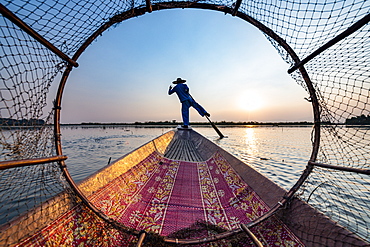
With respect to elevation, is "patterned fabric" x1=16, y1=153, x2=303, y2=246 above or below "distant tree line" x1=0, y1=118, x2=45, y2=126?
below

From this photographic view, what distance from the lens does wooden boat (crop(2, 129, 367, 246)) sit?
4.25 ft

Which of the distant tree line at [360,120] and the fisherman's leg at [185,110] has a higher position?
the fisherman's leg at [185,110]

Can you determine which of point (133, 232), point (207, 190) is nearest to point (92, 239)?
point (133, 232)

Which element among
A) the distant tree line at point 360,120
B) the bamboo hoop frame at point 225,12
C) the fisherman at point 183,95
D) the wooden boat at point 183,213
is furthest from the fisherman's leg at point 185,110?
the distant tree line at point 360,120

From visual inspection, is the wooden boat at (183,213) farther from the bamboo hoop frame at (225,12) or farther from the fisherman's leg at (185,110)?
the fisherman's leg at (185,110)

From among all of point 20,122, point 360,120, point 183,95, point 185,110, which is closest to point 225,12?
point 360,120

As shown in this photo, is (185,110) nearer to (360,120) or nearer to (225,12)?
(225,12)

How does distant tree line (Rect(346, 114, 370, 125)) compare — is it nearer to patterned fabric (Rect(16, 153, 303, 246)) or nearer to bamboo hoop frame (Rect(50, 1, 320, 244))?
bamboo hoop frame (Rect(50, 1, 320, 244))

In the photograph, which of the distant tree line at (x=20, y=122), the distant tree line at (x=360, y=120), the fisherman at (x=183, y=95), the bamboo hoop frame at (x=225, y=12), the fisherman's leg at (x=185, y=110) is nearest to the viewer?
the distant tree line at (x=20, y=122)

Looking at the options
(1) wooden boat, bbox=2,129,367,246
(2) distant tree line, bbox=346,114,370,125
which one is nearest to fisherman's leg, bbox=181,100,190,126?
(1) wooden boat, bbox=2,129,367,246

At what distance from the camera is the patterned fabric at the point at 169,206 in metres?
1.42

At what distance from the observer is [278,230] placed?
147 cm

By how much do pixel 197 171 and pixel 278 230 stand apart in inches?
71.4

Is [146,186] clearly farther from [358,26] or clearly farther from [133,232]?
[358,26]
